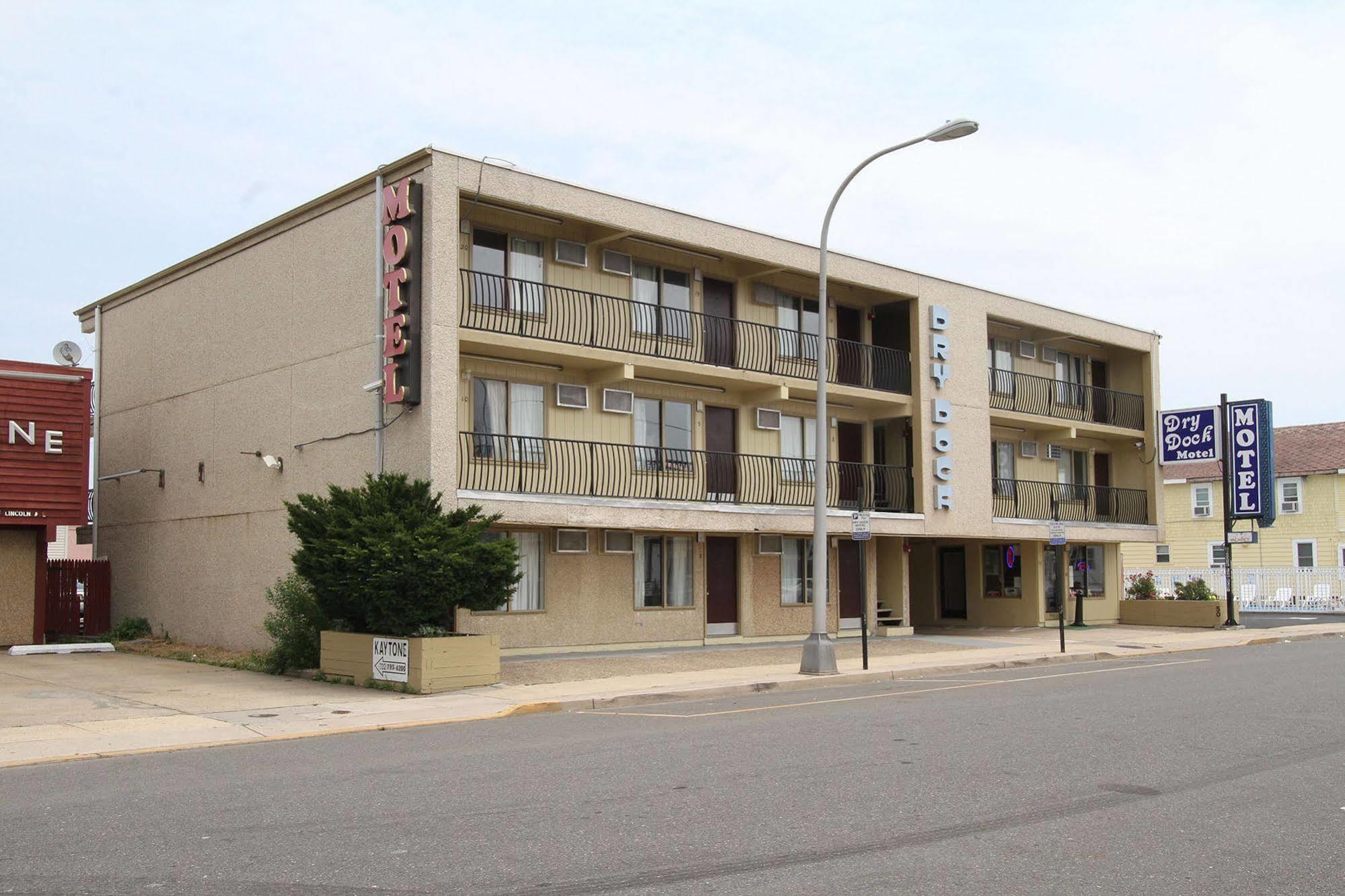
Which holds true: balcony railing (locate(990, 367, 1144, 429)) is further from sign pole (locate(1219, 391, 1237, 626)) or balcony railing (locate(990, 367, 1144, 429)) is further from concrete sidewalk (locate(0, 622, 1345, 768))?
concrete sidewalk (locate(0, 622, 1345, 768))

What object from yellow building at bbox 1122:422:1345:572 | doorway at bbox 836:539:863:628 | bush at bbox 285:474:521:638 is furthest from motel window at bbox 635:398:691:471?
yellow building at bbox 1122:422:1345:572

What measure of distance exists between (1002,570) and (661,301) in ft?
47.5

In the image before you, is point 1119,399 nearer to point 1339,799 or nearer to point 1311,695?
point 1311,695

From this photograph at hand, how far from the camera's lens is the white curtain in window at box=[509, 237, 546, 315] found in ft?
72.0

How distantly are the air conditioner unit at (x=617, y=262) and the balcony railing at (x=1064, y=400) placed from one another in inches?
453

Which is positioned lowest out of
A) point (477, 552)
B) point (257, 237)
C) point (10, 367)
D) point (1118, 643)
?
point (1118, 643)

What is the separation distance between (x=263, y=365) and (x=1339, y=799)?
19529 mm

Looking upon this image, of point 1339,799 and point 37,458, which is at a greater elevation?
point 37,458

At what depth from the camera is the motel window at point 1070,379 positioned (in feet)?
111

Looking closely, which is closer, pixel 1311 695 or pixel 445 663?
pixel 1311 695

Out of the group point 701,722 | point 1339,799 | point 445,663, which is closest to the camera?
point 1339,799

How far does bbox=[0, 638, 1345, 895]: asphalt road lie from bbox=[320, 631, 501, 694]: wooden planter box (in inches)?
120

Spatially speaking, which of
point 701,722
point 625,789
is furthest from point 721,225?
point 625,789

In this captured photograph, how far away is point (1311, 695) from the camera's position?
15.4 meters
